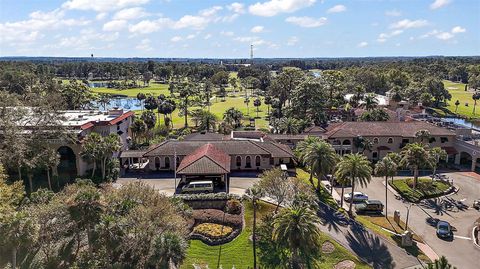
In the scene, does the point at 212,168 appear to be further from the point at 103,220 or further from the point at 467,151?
the point at 467,151

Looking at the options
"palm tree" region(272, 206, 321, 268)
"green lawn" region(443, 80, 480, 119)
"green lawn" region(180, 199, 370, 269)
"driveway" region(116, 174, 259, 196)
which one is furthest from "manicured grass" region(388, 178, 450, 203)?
"green lawn" region(443, 80, 480, 119)

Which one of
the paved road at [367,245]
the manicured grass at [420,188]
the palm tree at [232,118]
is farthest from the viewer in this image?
the palm tree at [232,118]

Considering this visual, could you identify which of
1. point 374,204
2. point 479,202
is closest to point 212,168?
point 374,204

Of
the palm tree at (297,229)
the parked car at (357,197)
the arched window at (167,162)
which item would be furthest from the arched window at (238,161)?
the palm tree at (297,229)

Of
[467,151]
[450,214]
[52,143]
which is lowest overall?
[450,214]

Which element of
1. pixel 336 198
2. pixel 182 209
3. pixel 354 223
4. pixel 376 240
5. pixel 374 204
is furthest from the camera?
A: pixel 336 198

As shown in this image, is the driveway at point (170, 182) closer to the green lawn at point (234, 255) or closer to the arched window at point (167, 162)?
the arched window at point (167, 162)

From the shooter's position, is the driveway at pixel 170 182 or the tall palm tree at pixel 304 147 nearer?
the driveway at pixel 170 182

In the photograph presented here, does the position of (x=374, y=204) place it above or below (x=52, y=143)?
below
